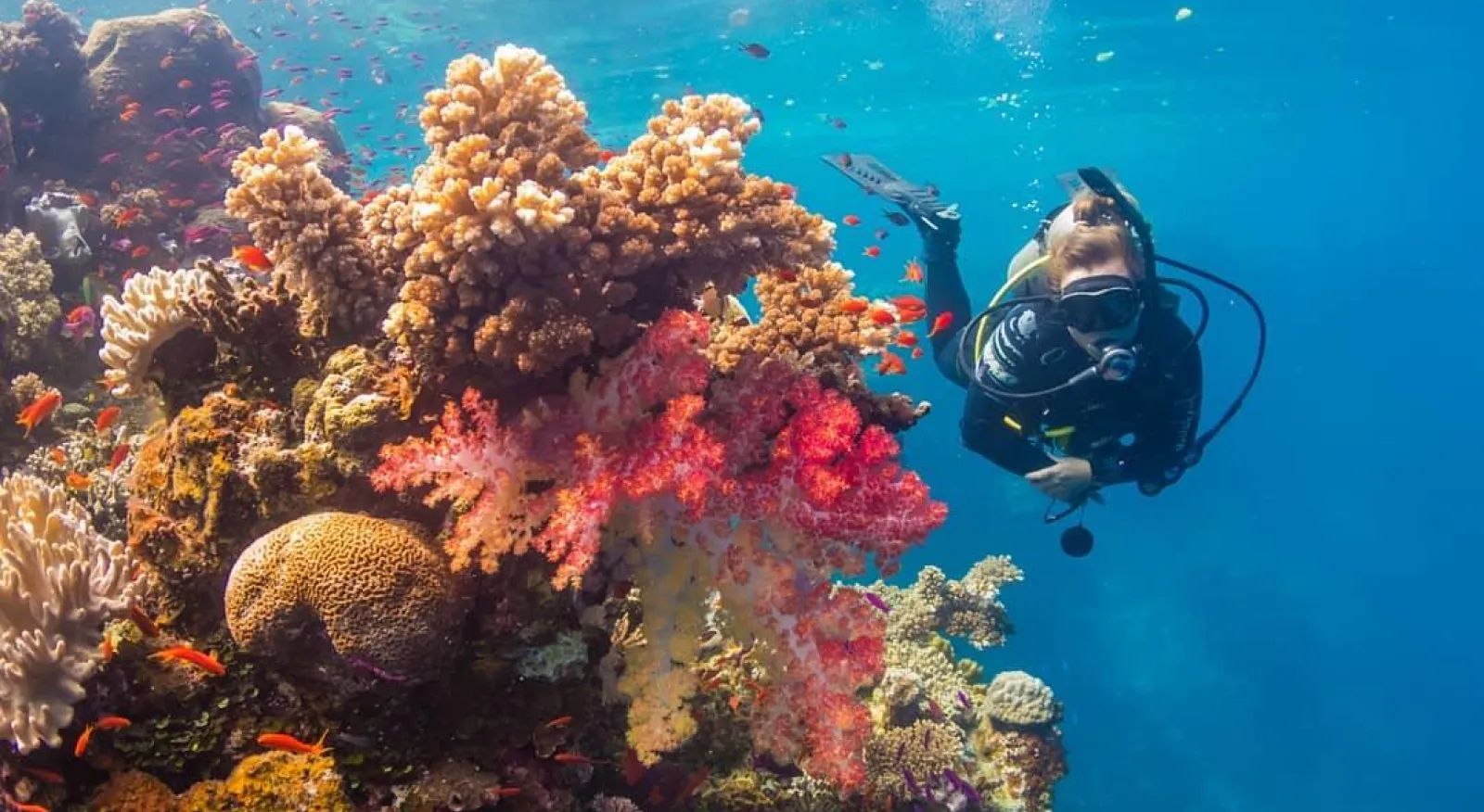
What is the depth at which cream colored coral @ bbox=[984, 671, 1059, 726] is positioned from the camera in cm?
875

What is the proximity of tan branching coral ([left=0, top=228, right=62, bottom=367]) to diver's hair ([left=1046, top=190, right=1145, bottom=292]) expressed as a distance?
8.34m

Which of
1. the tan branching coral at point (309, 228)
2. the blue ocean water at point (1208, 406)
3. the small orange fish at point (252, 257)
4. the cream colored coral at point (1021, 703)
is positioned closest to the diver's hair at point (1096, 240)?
the tan branching coral at point (309, 228)

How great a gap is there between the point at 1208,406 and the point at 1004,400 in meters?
67.8

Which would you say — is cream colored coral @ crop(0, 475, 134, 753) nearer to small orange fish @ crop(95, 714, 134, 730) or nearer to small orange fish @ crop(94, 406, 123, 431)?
small orange fish @ crop(95, 714, 134, 730)

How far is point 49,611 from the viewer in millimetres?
3221

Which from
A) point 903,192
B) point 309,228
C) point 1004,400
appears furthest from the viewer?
point 903,192

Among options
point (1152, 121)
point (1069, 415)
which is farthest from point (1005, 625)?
point (1152, 121)

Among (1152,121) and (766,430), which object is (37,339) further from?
(1152,121)

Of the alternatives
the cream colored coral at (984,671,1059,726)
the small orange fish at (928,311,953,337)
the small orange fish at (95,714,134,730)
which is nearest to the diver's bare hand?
the small orange fish at (928,311,953,337)

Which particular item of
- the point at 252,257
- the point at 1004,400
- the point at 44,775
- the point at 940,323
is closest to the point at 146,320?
the point at 252,257

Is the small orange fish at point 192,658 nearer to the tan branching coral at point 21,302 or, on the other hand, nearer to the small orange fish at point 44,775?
the small orange fish at point 44,775

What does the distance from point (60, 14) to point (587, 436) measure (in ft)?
43.1

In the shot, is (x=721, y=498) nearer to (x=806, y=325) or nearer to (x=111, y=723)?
(x=806, y=325)

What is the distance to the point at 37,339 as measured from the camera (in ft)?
23.3
